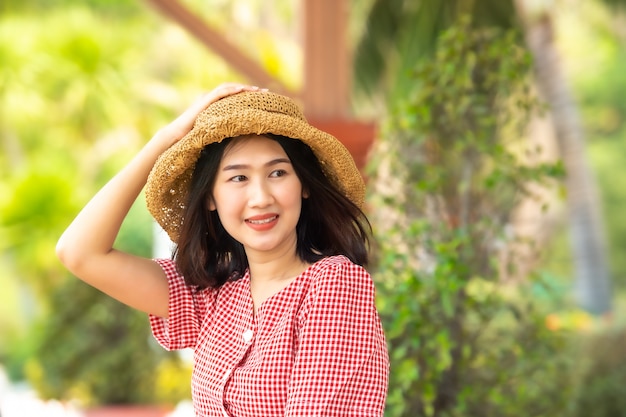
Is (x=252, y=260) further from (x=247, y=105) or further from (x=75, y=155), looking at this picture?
(x=75, y=155)

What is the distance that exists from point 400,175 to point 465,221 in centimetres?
29

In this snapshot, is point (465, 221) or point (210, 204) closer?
point (210, 204)

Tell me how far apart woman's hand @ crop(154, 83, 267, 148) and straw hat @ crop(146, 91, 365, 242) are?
0.03 m

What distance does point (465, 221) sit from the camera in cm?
363

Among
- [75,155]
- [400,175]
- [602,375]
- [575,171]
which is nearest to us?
[400,175]

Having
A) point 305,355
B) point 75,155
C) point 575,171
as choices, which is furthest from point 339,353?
point 75,155

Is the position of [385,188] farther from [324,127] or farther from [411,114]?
[324,127]

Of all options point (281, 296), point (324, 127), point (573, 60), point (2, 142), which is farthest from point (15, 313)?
point (281, 296)

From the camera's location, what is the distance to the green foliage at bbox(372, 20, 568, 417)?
11.2 ft

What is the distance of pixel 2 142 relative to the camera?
838 inches

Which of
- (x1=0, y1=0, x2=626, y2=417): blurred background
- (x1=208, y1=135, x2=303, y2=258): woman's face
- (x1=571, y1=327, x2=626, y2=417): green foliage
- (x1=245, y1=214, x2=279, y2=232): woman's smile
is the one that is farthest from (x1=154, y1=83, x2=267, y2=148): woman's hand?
(x1=571, y1=327, x2=626, y2=417): green foliage

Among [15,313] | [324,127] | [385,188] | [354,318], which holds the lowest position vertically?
[354,318]

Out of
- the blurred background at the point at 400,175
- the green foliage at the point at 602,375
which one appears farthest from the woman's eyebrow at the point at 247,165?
the green foliage at the point at 602,375

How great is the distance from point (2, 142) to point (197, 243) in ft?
65.9
